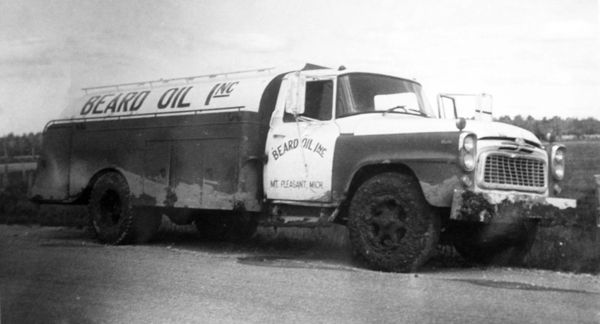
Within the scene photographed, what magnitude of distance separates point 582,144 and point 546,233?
1614 millimetres

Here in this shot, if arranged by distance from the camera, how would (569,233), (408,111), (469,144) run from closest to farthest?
1. (469,144)
2. (569,233)
3. (408,111)

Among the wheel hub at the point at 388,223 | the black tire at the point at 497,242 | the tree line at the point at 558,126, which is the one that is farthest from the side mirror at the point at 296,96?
the tree line at the point at 558,126

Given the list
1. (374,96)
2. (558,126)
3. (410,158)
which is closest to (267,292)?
(410,158)

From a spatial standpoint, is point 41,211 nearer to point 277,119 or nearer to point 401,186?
point 277,119

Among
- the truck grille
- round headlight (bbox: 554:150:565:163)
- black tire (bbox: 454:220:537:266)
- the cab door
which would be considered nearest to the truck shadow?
black tire (bbox: 454:220:537:266)

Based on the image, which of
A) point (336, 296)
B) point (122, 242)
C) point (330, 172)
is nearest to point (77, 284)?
point (336, 296)

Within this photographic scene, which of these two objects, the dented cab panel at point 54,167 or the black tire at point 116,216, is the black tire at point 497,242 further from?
the dented cab panel at point 54,167

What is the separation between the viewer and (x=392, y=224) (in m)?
7.22

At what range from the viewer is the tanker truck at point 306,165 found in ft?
23.1

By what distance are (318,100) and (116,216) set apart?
3.38 meters

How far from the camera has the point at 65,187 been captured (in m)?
10.4

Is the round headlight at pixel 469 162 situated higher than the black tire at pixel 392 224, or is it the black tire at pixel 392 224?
the round headlight at pixel 469 162

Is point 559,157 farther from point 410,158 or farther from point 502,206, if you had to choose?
point 410,158

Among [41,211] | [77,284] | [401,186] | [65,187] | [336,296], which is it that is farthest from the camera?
[41,211]
